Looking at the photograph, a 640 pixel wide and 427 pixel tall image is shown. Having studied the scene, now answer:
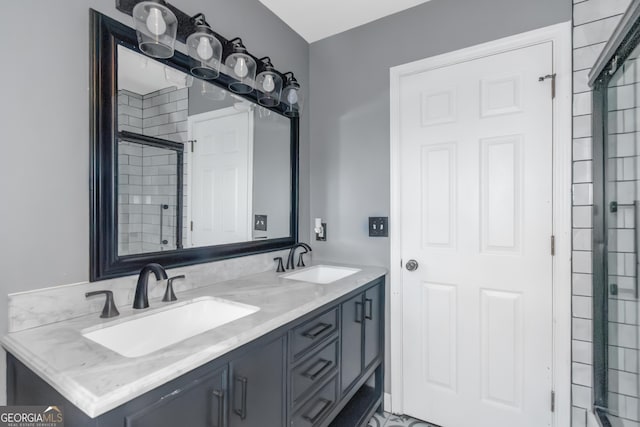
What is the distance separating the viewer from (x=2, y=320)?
0.94 metres

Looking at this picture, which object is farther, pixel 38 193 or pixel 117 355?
pixel 38 193

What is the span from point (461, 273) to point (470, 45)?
1.26m

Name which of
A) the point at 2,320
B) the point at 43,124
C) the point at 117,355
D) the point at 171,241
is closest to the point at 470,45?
the point at 171,241

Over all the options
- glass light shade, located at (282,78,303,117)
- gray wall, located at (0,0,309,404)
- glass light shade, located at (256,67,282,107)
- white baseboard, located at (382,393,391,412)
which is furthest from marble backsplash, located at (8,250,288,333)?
white baseboard, located at (382,393,391,412)

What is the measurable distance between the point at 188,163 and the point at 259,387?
3.29 feet

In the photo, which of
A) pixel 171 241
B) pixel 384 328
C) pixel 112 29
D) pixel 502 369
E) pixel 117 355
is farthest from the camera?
pixel 384 328

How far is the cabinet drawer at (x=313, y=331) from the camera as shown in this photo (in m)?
1.22

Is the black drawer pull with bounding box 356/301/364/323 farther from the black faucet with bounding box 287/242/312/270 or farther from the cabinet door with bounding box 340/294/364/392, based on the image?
the black faucet with bounding box 287/242/312/270

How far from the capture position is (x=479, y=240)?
173 cm

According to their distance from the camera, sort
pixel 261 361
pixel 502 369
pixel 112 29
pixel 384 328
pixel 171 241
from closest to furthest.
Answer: pixel 261 361, pixel 112 29, pixel 171 241, pixel 502 369, pixel 384 328

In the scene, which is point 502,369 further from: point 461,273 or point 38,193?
point 38,193

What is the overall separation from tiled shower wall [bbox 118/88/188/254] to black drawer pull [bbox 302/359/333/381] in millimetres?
793

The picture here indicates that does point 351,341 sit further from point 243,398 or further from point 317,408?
point 243,398

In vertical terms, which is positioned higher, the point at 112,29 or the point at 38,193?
the point at 112,29
